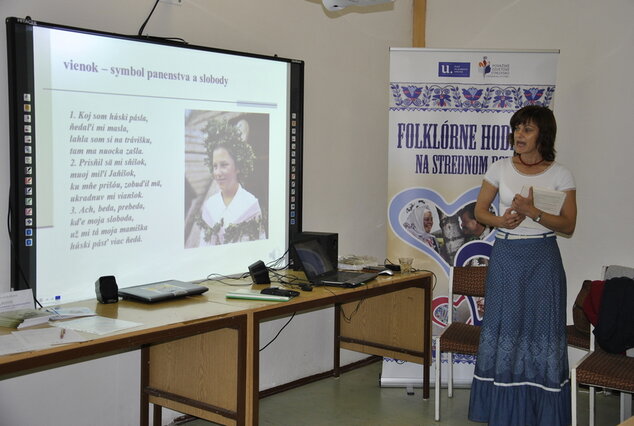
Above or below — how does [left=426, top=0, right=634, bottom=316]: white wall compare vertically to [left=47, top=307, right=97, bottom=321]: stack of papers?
above

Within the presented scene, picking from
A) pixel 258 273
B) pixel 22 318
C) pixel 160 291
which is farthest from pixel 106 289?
pixel 258 273

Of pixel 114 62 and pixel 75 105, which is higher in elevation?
pixel 114 62

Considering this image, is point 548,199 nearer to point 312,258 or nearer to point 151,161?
point 312,258

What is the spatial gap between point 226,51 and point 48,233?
Answer: 128 centimetres

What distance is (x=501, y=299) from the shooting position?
3463mm

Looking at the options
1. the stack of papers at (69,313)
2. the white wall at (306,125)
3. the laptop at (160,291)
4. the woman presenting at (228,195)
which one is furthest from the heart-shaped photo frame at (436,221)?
the stack of papers at (69,313)

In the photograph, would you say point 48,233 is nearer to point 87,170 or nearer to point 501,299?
point 87,170

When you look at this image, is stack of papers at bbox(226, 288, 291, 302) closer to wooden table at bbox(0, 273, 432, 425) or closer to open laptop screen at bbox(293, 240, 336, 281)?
wooden table at bbox(0, 273, 432, 425)

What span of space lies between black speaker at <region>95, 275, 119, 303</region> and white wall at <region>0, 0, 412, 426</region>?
1.21 ft

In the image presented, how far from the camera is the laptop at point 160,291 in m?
2.88

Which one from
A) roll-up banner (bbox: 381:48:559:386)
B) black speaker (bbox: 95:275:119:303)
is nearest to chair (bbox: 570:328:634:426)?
roll-up banner (bbox: 381:48:559:386)

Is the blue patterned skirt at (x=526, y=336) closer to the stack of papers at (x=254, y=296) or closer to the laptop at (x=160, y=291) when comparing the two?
the stack of papers at (x=254, y=296)

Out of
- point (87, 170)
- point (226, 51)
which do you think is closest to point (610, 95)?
point (226, 51)

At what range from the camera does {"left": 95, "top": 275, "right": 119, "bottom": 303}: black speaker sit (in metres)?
2.84
